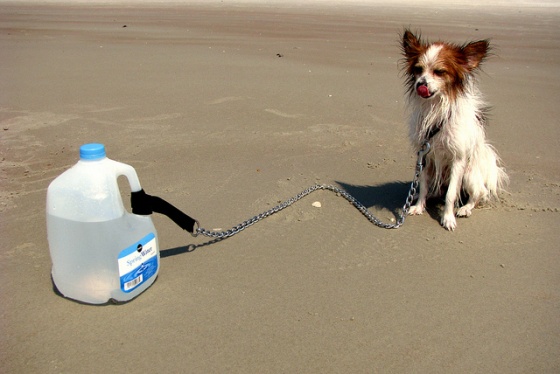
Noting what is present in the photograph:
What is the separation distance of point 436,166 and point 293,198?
120 centimetres

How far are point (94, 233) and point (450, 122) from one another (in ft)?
8.42

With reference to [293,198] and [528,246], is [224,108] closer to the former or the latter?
[293,198]

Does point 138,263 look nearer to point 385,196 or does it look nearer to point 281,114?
point 385,196

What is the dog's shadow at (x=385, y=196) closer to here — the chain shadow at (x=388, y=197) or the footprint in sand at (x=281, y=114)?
the chain shadow at (x=388, y=197)

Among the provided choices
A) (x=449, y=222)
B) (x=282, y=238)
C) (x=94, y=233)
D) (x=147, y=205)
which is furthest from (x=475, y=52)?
(x=94, y=233)

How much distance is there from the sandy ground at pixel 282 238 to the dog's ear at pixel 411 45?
128cm

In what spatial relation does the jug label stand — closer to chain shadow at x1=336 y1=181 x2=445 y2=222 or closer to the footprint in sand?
chain shadow at x1=336 y1=181 x2=445 y2=222

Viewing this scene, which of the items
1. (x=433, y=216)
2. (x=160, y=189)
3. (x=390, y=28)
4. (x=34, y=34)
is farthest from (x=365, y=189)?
(x=390, y=28)

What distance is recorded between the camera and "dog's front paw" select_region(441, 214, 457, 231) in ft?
12.4

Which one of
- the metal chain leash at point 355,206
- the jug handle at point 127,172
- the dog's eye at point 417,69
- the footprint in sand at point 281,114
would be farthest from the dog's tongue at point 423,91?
the footprint in sand at point 281,114

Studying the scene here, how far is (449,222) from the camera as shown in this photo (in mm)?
3799

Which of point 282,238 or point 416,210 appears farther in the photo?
point 416,210

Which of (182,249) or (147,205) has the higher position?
(147,205)

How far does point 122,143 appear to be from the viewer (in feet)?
18.0
